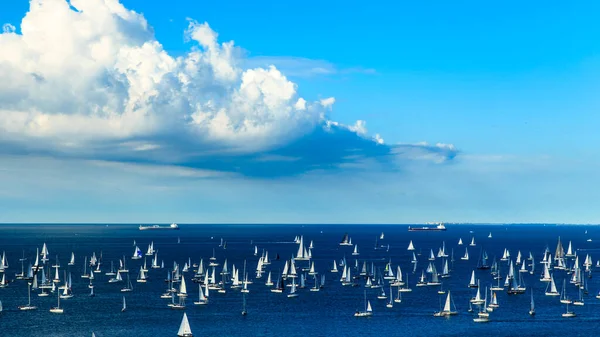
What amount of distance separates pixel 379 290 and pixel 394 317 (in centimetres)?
4244

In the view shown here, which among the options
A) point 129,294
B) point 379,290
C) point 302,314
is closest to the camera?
point 302,314

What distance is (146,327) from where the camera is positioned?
131125 mm

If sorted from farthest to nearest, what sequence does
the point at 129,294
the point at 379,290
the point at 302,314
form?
the point at 379,290, the point at 129,294, the point at 302,314

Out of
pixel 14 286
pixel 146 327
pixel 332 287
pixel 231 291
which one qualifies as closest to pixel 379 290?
pixel 332 287

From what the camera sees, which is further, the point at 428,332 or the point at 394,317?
the point at 394,317

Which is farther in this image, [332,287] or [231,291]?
[332,287]

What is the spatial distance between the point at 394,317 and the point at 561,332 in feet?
102

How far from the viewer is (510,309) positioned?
510 feet

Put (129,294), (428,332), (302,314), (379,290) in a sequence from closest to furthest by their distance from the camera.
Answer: (428,332) < (302,314) < (129,294) < (379,290)

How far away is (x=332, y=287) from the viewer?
7633 inches

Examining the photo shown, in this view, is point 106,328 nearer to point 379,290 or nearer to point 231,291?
point 231,291

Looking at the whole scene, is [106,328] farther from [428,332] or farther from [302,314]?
[428,332]

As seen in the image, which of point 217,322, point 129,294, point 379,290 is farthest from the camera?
point 379,290

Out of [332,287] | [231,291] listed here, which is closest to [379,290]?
[332,287]
